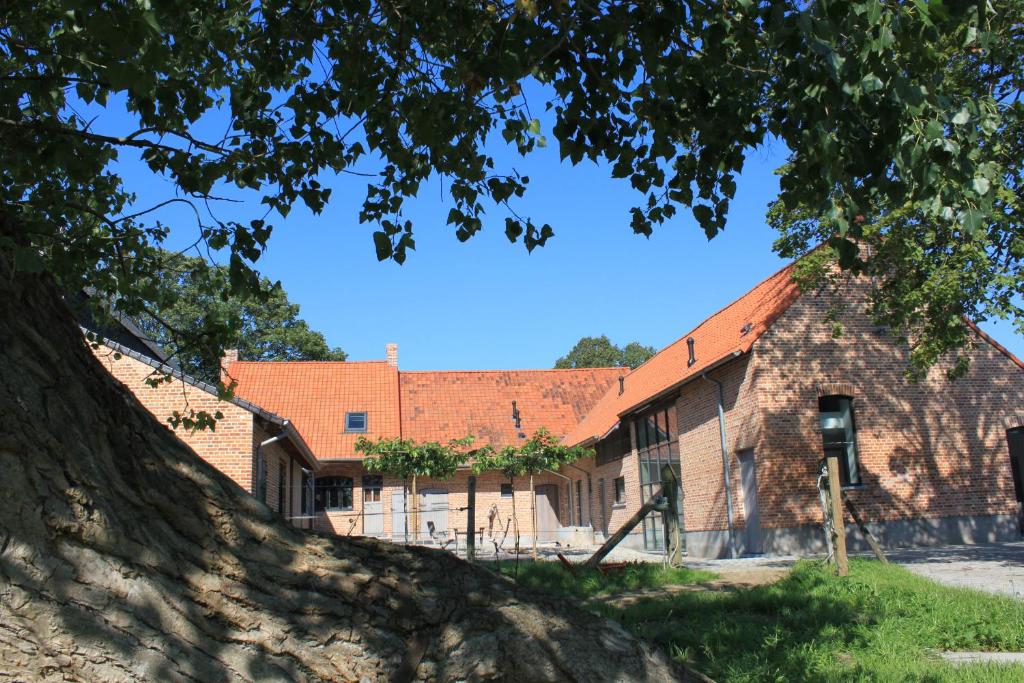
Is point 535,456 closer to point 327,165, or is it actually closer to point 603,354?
point 327,165

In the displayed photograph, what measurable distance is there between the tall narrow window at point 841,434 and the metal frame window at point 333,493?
17699mm

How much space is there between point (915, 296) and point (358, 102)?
10.3m

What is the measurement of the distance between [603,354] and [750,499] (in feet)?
135

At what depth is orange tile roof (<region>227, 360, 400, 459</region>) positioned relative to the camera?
1248 inches

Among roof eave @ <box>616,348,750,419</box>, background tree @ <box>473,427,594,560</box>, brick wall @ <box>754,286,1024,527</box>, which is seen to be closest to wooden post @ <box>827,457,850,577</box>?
brick wall @ <box>754,286,1024,527</box>

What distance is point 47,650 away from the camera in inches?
107

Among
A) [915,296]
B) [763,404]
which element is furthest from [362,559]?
[763,404]

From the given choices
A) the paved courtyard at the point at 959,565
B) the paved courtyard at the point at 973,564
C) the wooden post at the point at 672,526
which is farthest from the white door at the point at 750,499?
the wooden post at the point at 672,526

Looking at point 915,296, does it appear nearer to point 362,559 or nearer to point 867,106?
point 867,106

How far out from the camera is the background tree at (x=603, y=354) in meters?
59.6

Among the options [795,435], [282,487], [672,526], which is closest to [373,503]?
[282,487]

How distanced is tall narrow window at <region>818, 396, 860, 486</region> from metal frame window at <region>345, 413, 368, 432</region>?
59.5 ft

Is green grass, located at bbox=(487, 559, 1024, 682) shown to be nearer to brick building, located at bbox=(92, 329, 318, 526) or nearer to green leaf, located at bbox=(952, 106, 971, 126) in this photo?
green leaf, located at bbox=(952, 106, 971, 126)

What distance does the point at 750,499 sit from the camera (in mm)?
18672
